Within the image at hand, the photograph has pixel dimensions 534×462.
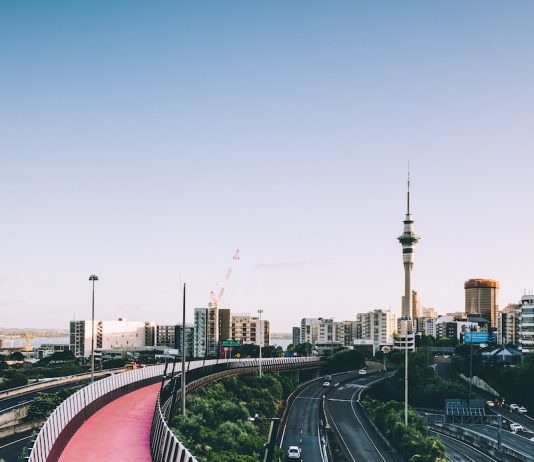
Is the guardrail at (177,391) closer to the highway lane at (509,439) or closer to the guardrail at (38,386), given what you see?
the guardrail at (38,386)

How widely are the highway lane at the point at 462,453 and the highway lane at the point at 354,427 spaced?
31.8 ft

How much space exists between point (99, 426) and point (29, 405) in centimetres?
2100

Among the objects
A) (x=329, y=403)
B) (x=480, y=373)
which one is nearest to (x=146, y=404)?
(x=329, y=403)

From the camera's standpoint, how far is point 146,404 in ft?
186

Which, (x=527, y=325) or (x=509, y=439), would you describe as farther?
(x=527, y=325)

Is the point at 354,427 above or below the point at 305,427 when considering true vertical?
below

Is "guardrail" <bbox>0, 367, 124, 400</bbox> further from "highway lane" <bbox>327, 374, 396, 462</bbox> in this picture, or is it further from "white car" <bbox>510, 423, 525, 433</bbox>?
"white car" <bbox>510, 423, 525, 433</bbox>

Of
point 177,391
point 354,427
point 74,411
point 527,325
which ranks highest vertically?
point 74,411

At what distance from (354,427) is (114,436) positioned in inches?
2388

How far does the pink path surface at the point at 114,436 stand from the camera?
112ft

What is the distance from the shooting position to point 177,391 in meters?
67.9

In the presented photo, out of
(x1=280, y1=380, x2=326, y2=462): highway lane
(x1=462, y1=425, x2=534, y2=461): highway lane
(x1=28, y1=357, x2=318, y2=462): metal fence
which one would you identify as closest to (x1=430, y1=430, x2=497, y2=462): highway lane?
(x1=462, y1=425, x2=534, y2=461): highway lane

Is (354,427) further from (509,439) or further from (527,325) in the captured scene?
(527,325)

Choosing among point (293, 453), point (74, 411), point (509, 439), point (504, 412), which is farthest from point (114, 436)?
point (504, 412)
